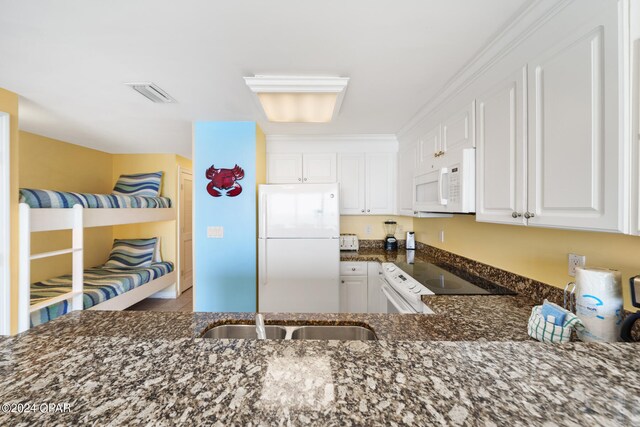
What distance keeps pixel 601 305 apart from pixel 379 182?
2.39m

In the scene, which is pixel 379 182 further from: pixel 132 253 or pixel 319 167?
pixel 132 253

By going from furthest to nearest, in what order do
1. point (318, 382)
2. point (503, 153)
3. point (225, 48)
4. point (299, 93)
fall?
1. point (299, 93)
2. point (225, 48)
3. point (503, 153)
4. point (318, 382)

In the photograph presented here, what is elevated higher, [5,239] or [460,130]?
[460,130]

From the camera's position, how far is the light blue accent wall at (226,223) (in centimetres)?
262

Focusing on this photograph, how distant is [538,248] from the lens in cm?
152

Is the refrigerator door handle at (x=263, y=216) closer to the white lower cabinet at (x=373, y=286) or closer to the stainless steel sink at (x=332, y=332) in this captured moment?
the white lower cabinet at (x=373, y=286)

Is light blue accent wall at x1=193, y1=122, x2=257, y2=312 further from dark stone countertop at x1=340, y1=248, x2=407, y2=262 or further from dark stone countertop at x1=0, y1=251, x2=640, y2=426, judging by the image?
dark stone countertop at x1=0, y1=251, x2=640, y2=426

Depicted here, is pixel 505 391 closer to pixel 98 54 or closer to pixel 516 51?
pixel 516 51

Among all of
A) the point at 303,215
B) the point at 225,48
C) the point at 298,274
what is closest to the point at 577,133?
the point at 225,48

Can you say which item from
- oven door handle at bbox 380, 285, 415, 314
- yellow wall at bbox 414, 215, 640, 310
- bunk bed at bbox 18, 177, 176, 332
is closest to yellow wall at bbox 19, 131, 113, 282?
bunk bed at bbox 18, 177, 176, 332

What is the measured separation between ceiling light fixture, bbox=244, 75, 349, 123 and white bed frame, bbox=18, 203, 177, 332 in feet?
7.04

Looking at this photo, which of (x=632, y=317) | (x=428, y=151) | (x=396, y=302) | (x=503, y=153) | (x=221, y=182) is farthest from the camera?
(x=221, y=182)

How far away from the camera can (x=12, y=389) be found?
424 mm

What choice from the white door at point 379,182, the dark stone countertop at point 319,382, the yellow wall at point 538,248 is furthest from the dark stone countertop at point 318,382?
the white door at point 379,182
